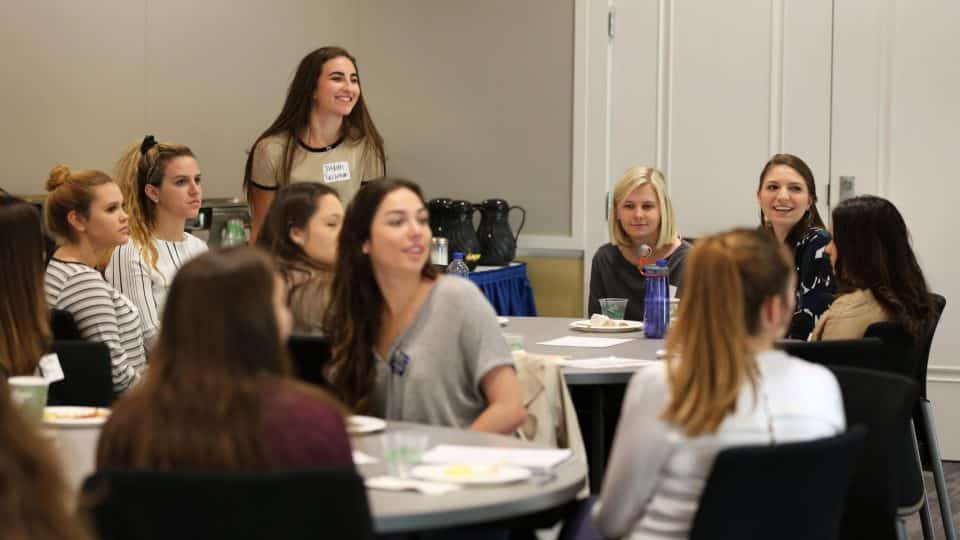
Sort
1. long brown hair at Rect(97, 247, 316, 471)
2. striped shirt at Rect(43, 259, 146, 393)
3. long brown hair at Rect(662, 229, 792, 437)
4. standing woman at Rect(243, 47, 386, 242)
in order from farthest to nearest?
standing woman at Rect(243, 47, 386, 242)
striped shirt at Rect(43, 259, 146, 393)
long brown hair at Rect(662, 229, 792, 437)
long brown hair at Rect(97, 247, 316, 471)

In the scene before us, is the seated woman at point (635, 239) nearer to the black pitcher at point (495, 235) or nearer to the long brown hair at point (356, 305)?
the black pitcher at point (495, 235)

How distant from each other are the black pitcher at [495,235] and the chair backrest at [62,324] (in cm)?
310

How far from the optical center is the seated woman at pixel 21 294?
3.25 metres

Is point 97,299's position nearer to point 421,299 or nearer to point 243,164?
point 421,299

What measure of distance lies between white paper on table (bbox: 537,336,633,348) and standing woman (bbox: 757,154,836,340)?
0.78 meters

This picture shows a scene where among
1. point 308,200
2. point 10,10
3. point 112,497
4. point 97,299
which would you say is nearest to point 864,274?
point 308,200

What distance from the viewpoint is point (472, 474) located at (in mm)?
2439

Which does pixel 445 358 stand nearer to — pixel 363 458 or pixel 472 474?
pixel 363 458

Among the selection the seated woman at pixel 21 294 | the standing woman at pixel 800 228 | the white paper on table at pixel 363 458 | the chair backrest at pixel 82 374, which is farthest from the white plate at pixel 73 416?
the standing woman at pixel 800 228

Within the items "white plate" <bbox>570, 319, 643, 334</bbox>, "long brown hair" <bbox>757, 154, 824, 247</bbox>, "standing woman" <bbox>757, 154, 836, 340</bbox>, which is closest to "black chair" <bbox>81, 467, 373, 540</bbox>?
"white plate" <bbox>570, 319, 643, 334</bbox>

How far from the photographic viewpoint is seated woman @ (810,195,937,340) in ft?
13.1

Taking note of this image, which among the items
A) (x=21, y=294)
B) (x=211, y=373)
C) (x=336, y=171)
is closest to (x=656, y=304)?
(x=336, y=171)

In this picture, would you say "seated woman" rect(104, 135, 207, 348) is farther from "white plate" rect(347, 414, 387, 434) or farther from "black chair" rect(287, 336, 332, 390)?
"white plate" rect(347, 414, 387, 434)

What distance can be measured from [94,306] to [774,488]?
237 cm
